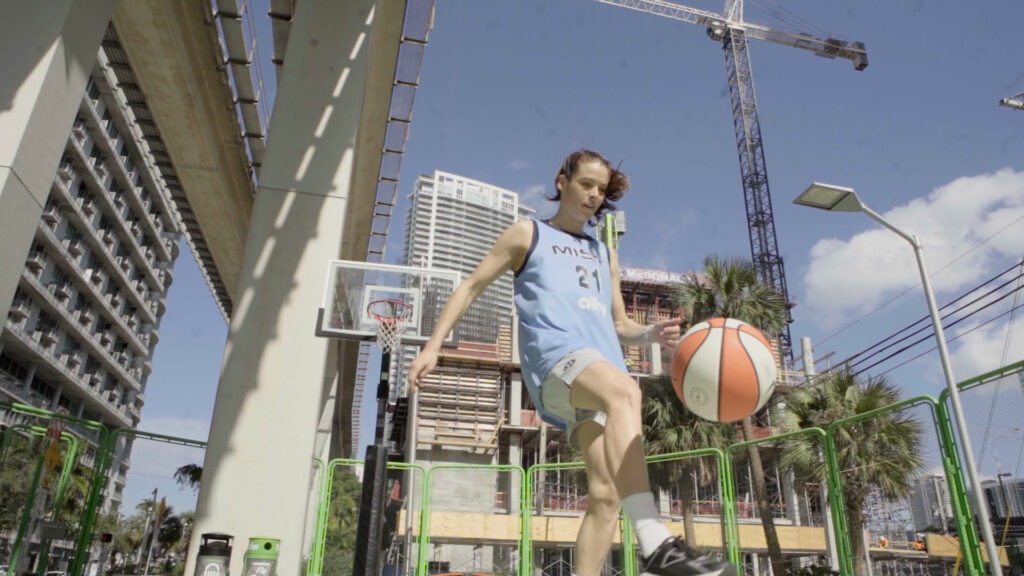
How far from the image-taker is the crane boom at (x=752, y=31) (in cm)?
6256

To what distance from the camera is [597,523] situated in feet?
7.55

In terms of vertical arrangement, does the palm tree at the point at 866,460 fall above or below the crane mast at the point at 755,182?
below

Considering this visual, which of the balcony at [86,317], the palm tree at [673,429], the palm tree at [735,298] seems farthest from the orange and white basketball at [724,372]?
the balcony at [86,317]

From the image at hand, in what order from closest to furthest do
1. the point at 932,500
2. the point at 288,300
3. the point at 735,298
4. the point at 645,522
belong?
the point at 645,522 → the point at 288,300 → the point at 932,500 → the point at 735,298

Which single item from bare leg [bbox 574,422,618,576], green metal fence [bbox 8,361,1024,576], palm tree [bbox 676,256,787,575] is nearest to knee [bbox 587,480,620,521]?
bare leg [bbox 574,422,618,576]

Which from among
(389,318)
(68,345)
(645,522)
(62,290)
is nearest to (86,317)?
(68,345)

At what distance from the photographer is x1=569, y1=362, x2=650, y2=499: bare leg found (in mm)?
2098

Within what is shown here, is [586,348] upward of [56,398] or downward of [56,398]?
downward

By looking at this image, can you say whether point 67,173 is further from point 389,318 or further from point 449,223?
point 389,318

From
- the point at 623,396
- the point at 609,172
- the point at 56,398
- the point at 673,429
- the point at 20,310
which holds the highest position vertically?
the point at 20,310

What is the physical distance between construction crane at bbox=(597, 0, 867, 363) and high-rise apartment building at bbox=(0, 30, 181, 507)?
144 feet

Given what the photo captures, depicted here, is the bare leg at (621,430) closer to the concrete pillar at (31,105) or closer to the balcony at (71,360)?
the concrete pillar at (31,105)

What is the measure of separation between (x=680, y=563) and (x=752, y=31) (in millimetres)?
70886

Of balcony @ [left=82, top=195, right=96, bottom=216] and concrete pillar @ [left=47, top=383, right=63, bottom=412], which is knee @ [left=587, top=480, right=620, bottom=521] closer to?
balcony @ [left=82, top=195, right=96, bottom=216]
